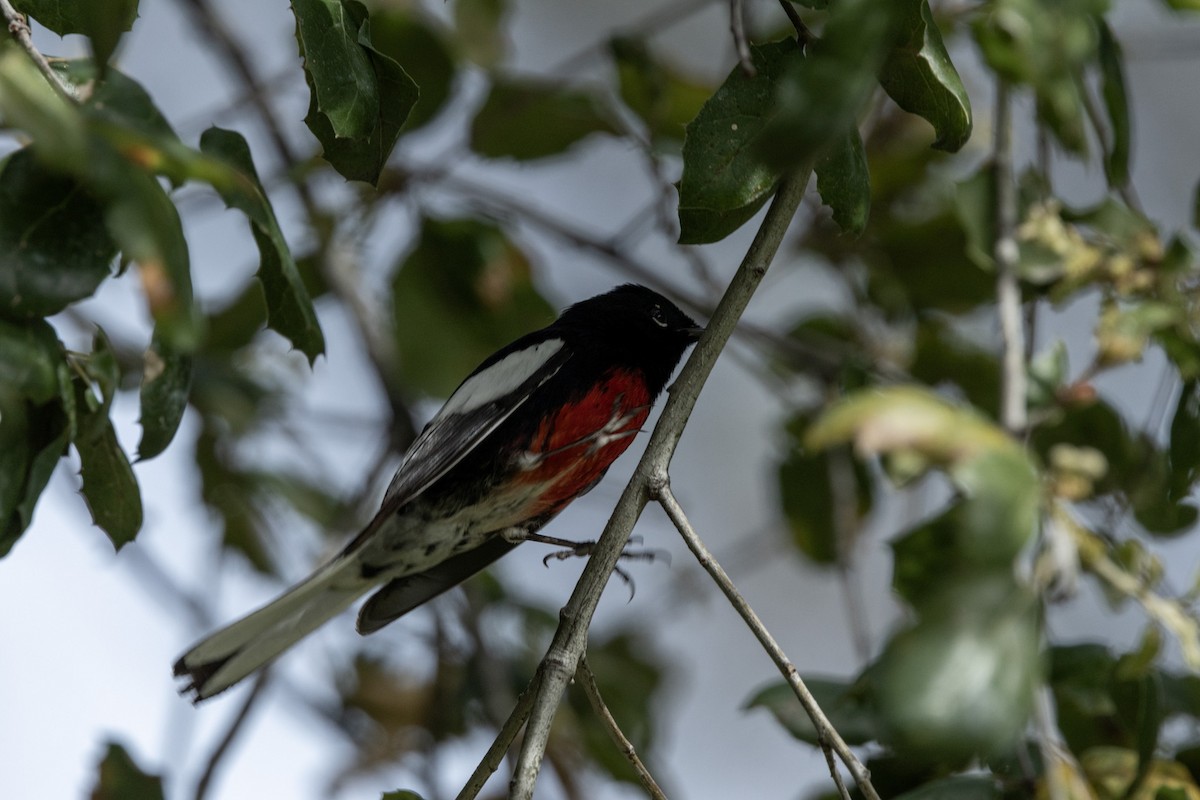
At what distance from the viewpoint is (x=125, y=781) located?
2.26 meters

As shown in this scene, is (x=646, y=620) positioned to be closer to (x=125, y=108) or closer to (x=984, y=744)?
(x=125, y=108)

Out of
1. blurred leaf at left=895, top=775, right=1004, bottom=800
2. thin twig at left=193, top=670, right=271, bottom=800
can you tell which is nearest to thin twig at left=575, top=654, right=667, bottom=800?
blurred leaf at left=895, top=775, right=1004, bottom=800

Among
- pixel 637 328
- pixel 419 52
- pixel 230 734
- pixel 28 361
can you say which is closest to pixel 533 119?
pixel 419 52

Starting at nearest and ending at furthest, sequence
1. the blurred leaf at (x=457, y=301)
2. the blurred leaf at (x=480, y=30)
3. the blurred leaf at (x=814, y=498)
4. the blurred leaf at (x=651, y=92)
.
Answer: the blurred leaf at (x=651, y=92)
the blurred leaf at (x=814, y=498)
the blurred leaf at (x=457, y=301)
the blurred leaf at (x=480, y=30)

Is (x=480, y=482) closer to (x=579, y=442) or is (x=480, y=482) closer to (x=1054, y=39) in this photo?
(x=579, y=442)

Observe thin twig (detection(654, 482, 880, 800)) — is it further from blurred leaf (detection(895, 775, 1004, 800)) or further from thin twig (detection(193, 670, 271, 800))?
thin twig (detection(193, 670, 271, 800))

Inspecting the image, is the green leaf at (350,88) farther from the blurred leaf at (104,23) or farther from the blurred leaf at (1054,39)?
the blurred leaf at (1054,39)

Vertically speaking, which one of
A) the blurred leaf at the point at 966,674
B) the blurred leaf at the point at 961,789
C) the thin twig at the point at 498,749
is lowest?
the blurred leaf at the point at 961,789

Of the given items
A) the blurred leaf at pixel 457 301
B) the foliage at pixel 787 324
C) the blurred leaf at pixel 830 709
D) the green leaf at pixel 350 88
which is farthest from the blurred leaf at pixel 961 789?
the blurred leaf at pixel 457 301

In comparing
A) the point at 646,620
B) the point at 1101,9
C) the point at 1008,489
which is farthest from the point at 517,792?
the point at 646,620

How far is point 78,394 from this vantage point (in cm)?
158

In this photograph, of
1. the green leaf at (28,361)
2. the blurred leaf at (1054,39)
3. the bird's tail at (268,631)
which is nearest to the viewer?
the blurred leaf at (1054,39)

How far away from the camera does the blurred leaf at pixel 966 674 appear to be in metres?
0.97

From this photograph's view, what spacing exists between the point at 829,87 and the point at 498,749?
1.06 m
